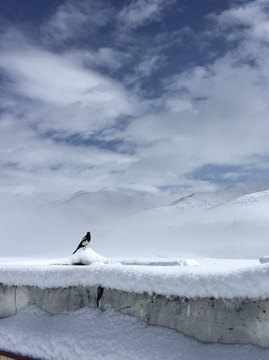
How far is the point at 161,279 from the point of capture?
3.47m

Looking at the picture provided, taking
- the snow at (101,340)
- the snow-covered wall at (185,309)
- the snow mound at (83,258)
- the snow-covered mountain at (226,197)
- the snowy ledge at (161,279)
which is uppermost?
the snow-covered mountain at (226,197)

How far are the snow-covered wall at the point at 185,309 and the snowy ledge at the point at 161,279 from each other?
69mm

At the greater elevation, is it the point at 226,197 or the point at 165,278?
the point at 226,197

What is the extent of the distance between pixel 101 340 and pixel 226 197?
53.2 meters

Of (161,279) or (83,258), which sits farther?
(83,258)

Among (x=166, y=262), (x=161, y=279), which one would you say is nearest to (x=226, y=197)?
(x=166, y=262)

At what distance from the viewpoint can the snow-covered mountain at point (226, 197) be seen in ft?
124

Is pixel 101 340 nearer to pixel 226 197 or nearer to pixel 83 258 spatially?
pixel 83 258

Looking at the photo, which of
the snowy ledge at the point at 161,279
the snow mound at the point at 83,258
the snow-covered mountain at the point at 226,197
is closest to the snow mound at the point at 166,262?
the snow mound at the point at 83,258

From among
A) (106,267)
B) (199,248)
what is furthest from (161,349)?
(199,248)

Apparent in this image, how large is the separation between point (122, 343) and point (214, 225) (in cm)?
2882

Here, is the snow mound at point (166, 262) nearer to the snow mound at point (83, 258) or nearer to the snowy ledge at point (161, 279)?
the snow mound at point (83, 258)

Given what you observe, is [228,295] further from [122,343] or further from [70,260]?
[70,260]

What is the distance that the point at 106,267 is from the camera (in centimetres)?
394
